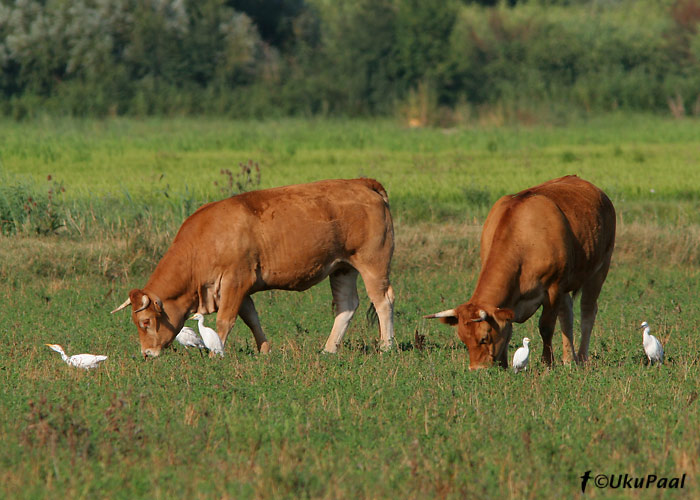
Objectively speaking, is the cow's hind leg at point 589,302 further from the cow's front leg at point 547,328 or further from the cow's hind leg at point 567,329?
the cow's front leg at point 547,328

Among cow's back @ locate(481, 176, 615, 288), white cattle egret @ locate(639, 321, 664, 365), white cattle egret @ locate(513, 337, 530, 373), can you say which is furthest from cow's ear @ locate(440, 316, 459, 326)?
white cattle egret @ locate(639, 321, 664, 365)

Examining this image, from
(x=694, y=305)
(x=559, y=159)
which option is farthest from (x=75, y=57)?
(x=694, y=305)

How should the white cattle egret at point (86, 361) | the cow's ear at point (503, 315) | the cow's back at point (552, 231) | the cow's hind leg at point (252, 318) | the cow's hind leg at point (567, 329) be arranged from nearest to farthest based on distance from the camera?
1. the cow's ear at point (503, 315)
2. the white cattle egret at point (86, 361)
3. the cow's back at point (552, 231)
4. the cow's hind leg at point (567, 329)
5. the cow's hind leg at point (252, 318)

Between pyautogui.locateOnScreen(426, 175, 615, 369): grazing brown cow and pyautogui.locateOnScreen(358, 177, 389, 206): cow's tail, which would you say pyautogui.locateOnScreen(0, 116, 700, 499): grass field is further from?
pyautogui.locateOnScreen(358, 177, 389, 206): cow's tail

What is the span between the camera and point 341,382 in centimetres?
854

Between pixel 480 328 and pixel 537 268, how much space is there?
1.10 m

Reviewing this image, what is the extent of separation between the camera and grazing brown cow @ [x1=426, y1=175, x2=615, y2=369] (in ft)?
28.6

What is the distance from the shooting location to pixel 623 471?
6363mm

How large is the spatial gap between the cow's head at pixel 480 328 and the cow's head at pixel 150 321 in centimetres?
272

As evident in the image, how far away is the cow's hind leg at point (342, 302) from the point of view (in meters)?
10.8

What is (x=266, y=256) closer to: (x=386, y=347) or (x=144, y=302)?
(x=144, y=302)

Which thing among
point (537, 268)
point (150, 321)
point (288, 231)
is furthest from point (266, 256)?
point (537, 268)

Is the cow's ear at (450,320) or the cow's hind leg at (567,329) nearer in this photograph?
the cow's ear at (450,320)

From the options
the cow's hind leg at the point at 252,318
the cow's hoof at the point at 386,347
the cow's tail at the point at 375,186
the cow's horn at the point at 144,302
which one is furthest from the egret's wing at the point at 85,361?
the cow's tail at the point at 375,186
